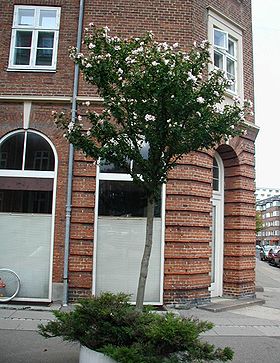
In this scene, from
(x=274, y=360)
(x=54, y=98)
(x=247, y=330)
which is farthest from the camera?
(x=54, y=98)

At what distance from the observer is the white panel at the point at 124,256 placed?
1046 centimetres

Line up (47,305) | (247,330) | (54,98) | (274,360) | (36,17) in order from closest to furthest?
(274,360) < (247,330) < (47,305) < (54,98) < (36,17)

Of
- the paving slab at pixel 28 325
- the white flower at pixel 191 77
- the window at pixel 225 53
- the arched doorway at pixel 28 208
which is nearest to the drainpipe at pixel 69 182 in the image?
the arched doorway at pixel 28 208

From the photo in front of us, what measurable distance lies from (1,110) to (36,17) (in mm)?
2771

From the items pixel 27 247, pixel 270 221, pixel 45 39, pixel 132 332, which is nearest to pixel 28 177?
pixel 27 247

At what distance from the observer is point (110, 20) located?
11383 mm

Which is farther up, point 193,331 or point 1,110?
point 1,110

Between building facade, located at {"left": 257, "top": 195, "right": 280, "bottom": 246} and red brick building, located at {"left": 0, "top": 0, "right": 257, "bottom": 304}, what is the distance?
326 ft

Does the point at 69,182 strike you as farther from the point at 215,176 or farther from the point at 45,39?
the point at 215,176

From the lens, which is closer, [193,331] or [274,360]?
[193,331]

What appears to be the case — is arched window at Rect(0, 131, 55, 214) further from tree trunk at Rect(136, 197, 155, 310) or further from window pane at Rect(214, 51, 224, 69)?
window pane at Rect(214, 51, 224, 69)

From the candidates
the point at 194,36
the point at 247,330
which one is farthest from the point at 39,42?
the point at 247,330

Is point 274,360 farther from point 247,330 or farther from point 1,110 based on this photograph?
point 1,110

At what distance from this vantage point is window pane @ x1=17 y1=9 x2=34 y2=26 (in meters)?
11.6
